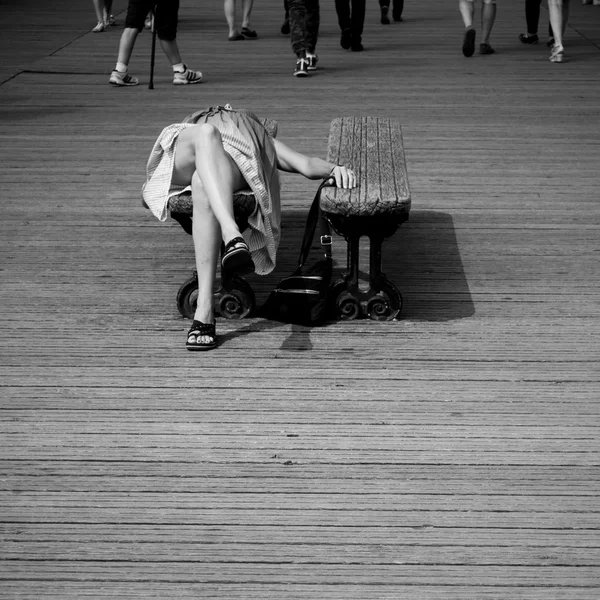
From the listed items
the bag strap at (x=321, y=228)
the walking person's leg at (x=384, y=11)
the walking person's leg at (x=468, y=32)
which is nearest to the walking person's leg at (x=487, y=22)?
the walking person's leg at (x=468, y=32)

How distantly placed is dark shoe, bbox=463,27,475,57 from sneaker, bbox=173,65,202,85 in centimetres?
294

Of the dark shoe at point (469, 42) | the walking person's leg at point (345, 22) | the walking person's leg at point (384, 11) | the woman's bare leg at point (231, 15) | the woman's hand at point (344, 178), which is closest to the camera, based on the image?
the woman's hand at point (344, 178)

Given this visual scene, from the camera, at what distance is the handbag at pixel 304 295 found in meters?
4.98

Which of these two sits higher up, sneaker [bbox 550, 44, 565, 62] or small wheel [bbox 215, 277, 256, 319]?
small wheel [bbox 215, 277, 256, 319]

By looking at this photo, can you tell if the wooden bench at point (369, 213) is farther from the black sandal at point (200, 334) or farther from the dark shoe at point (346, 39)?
the dark shoe at point (346, 39)

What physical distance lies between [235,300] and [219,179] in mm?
547

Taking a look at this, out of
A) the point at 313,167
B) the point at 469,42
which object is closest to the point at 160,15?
the point at 469,42

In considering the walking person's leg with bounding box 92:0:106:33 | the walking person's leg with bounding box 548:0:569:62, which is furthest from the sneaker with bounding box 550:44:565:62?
the walking person's leg with bounding box 92:0:106:33

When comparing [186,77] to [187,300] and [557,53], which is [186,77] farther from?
[187,300]

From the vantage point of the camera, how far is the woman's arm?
194 inches

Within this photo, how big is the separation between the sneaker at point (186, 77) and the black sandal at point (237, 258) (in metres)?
6.42

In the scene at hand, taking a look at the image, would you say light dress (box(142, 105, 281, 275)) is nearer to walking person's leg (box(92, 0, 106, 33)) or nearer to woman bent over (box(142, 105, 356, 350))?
woman bent over (box(142, 105, 356, 350))

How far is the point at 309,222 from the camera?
5.25 m

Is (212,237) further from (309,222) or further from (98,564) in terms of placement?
(98,564)
